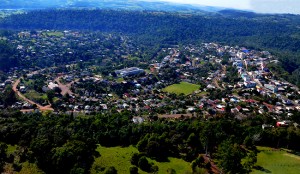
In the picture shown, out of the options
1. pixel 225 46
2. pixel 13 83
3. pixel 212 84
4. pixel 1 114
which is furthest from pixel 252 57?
pixel 1 114

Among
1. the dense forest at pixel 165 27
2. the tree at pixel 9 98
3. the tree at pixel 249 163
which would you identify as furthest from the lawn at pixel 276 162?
the dense forest at pixel 165 27

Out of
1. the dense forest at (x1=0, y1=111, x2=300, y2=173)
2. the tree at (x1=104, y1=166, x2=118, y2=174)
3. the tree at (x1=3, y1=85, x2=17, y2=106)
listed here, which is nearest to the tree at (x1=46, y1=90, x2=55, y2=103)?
the tree at (x1=3, y1=85, x2=17, y2=106)

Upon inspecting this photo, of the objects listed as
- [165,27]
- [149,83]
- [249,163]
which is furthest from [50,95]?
[165,27]

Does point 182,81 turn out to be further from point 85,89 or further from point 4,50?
point 4,50

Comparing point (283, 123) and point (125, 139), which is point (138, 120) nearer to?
point (125, 139)

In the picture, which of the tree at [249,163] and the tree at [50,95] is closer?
the tree at [249,163]

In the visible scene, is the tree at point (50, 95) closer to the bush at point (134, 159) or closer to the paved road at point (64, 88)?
the paved road at point (64, 88)
